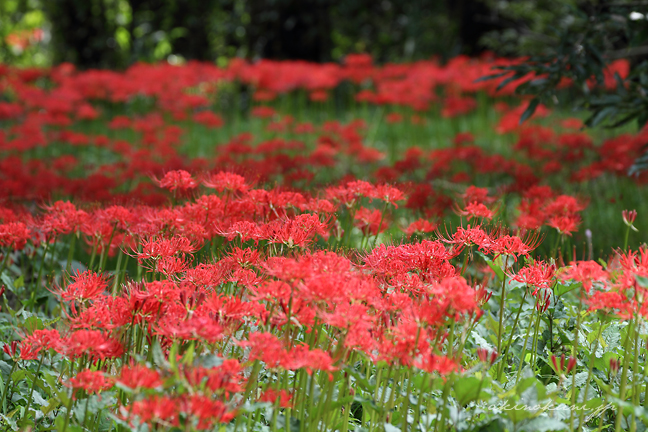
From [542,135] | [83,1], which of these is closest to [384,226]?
[542,135]

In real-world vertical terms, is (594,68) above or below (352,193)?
above

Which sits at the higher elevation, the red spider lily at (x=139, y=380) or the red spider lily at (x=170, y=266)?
the red spider lily at (x=170, y=266)

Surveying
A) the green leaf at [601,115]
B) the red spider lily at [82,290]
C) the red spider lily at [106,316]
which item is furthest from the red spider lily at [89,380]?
the green leaf at [601,115]

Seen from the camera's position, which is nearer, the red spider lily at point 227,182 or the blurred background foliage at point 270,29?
the red spider lily at point 227,182

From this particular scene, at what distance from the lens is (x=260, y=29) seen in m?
10.1

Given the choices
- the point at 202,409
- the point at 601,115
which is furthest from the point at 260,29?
the point at 202,409

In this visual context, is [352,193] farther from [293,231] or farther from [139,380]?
[139,380]

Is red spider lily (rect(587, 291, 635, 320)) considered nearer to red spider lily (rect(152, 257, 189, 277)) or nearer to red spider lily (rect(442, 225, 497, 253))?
red spider lily (rect(442, 225, 497, 253))

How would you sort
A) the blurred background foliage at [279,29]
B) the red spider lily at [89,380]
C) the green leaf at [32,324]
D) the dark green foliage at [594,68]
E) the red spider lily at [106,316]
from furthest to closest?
the blurred background foliage at [279,29], the dark green foliage at [594,68], the green leaf at [32,324], the red spider lily at [106,316], the red spider lily at [89,380]

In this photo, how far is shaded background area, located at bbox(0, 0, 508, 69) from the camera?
33.0 ft

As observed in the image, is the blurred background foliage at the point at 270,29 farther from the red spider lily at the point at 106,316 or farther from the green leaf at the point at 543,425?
the red spider lily at the point at 106,316

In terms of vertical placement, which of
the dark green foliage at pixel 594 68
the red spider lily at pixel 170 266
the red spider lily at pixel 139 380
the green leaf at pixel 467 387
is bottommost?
the green leaf at pixel 467 387

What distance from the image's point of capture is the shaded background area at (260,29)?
10047 millimetres

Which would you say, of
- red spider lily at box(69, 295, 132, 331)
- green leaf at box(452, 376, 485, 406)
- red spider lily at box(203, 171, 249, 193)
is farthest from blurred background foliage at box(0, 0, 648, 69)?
red spider lily at box(69, 295, 132, 331)
